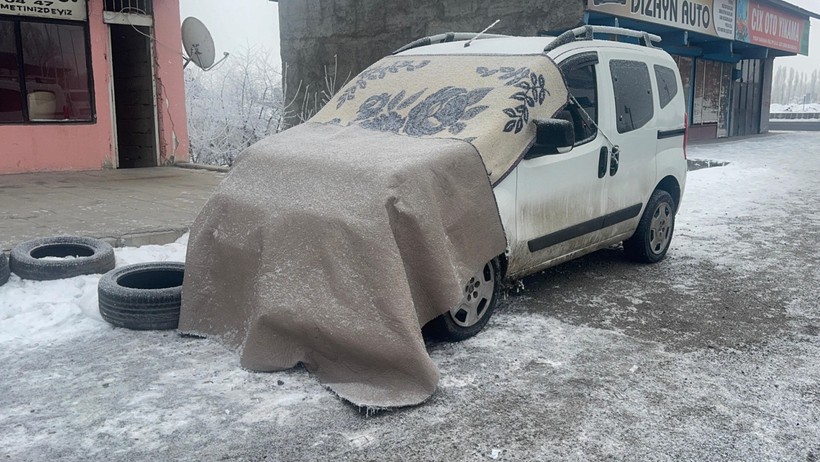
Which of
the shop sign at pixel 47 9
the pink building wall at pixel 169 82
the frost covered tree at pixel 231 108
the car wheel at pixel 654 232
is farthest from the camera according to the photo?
the frost covered tree at pixel 231 108

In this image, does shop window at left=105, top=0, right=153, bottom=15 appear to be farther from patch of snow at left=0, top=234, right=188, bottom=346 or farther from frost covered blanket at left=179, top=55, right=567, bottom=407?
frost covered blanket at left=179, top=55, right=567, bottom=407

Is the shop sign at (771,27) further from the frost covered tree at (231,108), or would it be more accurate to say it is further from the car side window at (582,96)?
the car side window at (582,96)

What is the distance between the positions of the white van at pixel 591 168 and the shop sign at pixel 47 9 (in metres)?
7.78

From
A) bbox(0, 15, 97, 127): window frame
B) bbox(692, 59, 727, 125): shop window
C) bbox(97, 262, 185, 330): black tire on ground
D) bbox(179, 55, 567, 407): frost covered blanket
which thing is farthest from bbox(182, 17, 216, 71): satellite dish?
bbox(692, 59, 727, 125): shop window

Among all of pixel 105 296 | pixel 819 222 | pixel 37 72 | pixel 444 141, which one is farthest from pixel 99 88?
pixel 819 222

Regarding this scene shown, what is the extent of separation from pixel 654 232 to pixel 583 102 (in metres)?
1.78

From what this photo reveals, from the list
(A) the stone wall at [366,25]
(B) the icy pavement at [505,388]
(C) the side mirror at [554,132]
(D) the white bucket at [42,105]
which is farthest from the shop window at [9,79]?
(C) the side mirror at [554,132]

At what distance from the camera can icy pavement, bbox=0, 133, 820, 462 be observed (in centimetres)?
302

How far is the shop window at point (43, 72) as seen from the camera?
10648 mm

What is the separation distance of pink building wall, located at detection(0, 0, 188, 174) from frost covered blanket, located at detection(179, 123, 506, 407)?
7.92 meters

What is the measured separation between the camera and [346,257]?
364 centimetres

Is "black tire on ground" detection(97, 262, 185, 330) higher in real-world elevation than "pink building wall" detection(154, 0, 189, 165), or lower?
lower

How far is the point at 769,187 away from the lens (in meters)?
11.8

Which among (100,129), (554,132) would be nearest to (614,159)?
(554,132)
